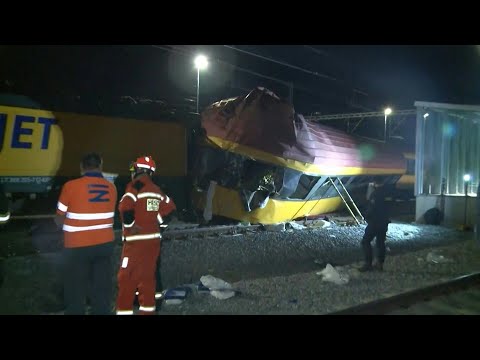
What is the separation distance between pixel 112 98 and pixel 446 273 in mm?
7771

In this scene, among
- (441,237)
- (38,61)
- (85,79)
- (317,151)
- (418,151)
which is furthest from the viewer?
(85,79)

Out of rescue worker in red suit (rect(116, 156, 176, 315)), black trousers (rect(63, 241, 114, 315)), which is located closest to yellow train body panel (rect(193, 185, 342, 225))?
rescue worker in red suit (rect(116, 156, 176, 315))

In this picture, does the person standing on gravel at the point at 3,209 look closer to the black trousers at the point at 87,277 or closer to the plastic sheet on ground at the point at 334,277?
the black trousers at the point at 87,277

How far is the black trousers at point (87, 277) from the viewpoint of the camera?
3.81 m

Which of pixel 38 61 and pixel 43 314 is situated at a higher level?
pixel 38 61

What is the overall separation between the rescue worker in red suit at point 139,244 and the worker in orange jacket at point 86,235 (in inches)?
8.0

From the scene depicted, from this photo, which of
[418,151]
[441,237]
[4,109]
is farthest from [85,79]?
[441,237]

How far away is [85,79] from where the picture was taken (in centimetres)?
2098


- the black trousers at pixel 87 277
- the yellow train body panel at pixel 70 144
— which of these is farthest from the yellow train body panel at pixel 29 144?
the black trousers at pixel 87 277

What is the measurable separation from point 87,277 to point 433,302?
4.64 meters

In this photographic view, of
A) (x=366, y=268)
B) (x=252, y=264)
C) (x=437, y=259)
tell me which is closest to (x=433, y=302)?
(x=366, y=268)

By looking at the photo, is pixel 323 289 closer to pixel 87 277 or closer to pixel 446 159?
pixel 87 277
